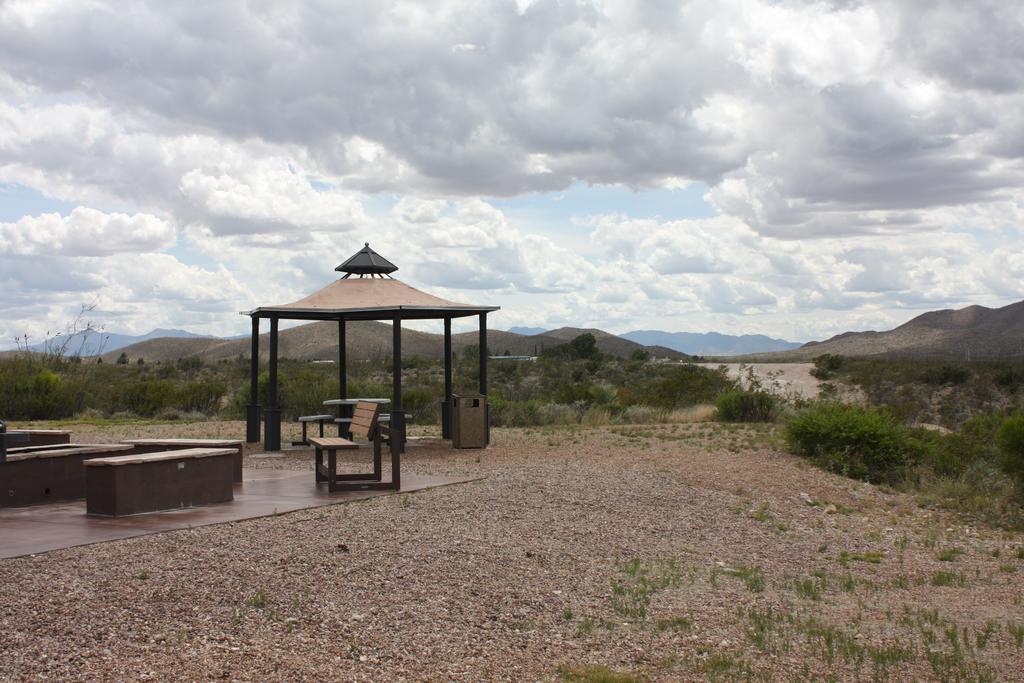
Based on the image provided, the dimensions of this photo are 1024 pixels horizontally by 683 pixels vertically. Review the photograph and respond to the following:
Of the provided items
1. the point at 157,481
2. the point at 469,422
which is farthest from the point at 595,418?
the point at 157,481

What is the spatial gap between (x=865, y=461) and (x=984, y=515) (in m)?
2.99

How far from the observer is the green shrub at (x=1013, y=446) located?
13.1 meters

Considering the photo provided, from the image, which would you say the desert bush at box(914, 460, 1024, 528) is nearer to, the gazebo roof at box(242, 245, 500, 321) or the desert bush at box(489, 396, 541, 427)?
the gazebo roof at box(242, 245, 500, 321)

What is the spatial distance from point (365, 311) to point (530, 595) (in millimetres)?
10452

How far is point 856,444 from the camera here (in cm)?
1505

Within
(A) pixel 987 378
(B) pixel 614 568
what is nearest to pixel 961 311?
(A) pixel 987 378

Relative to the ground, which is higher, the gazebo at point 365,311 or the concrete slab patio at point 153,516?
the gazebo at point 365,311

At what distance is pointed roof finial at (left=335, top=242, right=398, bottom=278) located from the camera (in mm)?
18062

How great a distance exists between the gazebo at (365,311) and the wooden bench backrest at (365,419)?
208 cm

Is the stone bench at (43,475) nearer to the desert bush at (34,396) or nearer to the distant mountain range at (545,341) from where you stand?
the desert bush at (34,396)

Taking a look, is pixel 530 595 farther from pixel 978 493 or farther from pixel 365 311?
pixel 365 311

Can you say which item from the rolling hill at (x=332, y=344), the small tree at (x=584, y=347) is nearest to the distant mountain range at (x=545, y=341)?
the rolling hill at (x=332, y=344)

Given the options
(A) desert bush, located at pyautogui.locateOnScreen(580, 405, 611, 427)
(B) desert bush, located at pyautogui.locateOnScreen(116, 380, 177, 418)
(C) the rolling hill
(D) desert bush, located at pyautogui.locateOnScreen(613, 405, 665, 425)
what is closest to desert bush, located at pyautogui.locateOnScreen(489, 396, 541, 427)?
(A) desert bush, located at pyautogui.locateOnScreen(580, 405, 611, 427)

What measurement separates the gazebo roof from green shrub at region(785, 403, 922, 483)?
5.34 m
